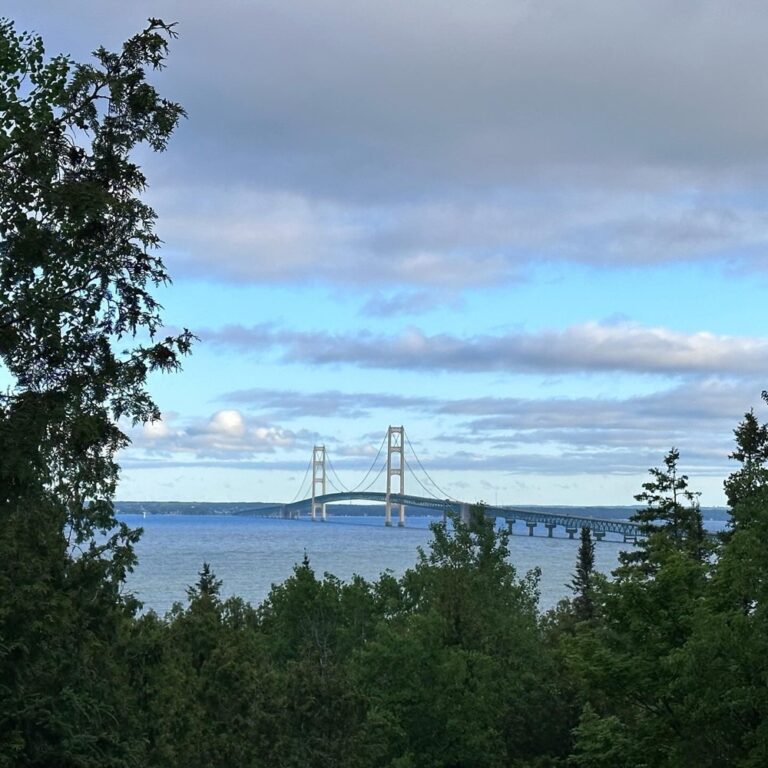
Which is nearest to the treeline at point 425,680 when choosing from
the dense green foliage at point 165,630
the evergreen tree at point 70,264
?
the dense green foliage at point 165,630

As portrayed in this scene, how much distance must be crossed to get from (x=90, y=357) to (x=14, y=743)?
9.02 m

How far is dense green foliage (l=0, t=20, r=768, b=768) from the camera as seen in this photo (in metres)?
14.7

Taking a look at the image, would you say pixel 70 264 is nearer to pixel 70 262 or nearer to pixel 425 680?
pixel 70 262

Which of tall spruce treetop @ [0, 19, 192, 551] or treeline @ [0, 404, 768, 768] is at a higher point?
tall spruce treetop @ [0, 19, 192, 551]

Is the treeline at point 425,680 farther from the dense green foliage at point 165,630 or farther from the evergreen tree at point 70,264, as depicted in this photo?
the evergreen tree at point 70,264

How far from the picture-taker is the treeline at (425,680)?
22547 millimetres

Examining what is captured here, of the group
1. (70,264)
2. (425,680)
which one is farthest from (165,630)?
(70,264)

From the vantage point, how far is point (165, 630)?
39.3m

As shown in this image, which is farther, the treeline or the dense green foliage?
the treeline

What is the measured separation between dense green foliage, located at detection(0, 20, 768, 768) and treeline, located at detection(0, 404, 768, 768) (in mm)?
66

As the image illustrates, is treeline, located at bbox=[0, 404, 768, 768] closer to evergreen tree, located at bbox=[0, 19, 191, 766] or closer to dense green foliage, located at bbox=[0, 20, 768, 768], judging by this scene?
dense green foliage, located at bbox=[0, 20, 768, 768]

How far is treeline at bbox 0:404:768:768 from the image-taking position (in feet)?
74.0

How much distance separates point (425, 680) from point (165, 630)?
12822 millimetres

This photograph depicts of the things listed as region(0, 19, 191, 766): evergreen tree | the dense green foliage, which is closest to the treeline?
the dense green foliage
